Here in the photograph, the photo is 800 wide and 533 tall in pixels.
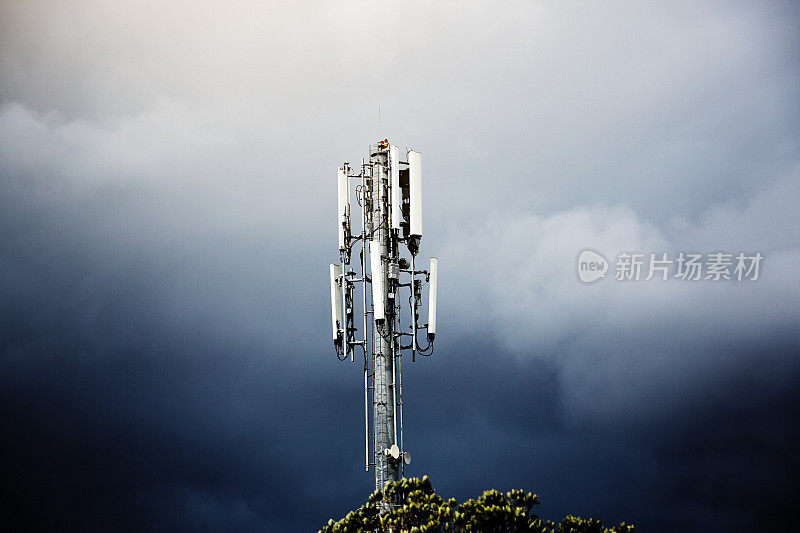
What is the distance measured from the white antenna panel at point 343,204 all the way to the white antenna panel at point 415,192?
321cm

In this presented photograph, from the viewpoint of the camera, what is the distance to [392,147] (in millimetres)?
43406

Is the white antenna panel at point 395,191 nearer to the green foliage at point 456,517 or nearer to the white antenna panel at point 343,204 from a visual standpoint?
the white antenna panel at point 343,204

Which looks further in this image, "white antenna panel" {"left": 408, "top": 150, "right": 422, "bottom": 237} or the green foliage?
"white antenna panel" {"left": 408, "top": 150, "right": 422, "bottom": 237}

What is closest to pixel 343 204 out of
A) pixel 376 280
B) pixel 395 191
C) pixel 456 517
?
pixel 395 191

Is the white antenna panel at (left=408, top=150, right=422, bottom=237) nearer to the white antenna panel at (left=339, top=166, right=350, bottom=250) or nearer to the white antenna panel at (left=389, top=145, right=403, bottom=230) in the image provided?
the white antenna panel at (left=389, top=145, right=403, bottom=230)

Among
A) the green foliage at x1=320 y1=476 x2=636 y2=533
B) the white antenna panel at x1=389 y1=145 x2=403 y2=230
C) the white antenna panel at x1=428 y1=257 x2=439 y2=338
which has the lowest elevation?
the green foliage at x1=320 y1=476 x2=636 y2=533

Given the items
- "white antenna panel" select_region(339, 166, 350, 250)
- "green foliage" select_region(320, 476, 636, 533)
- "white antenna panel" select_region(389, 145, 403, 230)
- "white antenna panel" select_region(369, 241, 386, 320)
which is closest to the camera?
"green foliage" select_region(320, 476, 636, 533)

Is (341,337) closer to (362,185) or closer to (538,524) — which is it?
(362,185)

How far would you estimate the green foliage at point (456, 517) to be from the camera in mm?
35906

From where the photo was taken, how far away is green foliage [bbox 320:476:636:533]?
35906 mm

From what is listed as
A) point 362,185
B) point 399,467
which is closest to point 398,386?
point 399,467

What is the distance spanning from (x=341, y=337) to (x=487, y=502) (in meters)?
11.2

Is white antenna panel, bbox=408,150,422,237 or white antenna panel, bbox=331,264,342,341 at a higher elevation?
white antenna panel, bbox=408,150,422,237

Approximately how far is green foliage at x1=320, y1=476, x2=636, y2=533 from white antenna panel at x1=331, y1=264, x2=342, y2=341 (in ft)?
27.6
